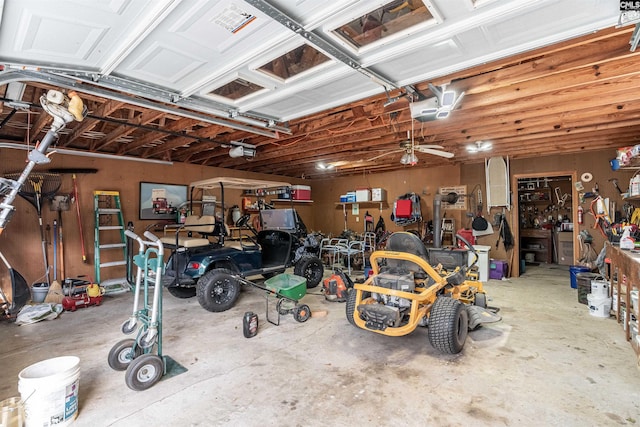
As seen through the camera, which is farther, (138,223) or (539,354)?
(138,223)

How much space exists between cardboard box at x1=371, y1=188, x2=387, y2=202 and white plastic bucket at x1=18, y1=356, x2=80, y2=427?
283 inches

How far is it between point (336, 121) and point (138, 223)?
15.7 ft

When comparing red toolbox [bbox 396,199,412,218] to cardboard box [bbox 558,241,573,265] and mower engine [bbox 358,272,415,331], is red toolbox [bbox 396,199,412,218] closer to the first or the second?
mower engine [bbox 358,272,415,331]

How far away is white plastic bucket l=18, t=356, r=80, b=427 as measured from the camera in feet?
6.06

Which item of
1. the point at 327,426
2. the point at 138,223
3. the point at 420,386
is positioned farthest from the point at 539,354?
the point at 138,223

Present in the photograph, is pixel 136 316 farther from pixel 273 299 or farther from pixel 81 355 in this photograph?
pixel 273 299

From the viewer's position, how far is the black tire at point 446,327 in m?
2.76

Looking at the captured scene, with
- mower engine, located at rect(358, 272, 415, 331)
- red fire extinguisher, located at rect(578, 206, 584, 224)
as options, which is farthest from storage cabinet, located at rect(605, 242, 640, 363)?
red fire extinguisher, located at rect(578, 206, 584, 224)

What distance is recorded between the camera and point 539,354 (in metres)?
2.89

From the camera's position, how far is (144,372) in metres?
2.36

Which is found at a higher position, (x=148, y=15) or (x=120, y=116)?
(x=120, y=116)

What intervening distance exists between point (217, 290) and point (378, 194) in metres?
5.36

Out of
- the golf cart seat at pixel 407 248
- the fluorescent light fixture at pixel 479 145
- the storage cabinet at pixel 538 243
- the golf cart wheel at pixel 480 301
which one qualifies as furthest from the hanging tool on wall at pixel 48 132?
the storage cabinet at pixel 538 243

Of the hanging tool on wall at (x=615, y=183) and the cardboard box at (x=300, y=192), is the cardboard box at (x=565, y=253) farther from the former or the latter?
the cardboard box at (x=300, y=192)
